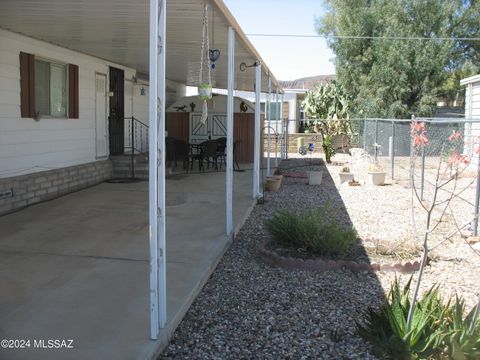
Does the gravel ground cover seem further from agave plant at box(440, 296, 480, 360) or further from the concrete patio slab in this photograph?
agave plant at box(440, 296, 480, 360)

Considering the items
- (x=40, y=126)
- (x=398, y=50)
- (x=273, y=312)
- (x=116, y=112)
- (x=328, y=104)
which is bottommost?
(x=273, y=312)

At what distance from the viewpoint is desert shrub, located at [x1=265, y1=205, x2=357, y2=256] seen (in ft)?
17.2

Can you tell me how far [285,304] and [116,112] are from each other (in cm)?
824

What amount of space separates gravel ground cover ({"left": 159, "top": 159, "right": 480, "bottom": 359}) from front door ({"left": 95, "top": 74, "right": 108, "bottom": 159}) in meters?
4.74

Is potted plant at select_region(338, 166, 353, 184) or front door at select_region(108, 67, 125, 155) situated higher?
front door at select_region(108, 67, 125, 155)

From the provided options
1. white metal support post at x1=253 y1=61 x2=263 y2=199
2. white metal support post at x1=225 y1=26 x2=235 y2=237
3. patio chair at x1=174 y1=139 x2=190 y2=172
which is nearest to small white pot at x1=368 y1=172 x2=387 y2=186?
white metal support post at x1=253 y1=61 x2=263 y2=199

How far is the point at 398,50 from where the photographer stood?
2092cm

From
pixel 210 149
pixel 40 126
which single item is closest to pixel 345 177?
pixel 210 149

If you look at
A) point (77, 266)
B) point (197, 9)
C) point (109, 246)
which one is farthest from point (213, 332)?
point (197, 9)

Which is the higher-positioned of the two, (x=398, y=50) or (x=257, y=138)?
(x=398, y=50)

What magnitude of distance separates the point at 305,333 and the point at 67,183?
6.35m

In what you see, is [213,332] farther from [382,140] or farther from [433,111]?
[433,111]

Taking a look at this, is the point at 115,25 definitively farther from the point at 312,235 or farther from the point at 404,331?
the point at 404,331

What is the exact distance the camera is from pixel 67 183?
884 centimetres
